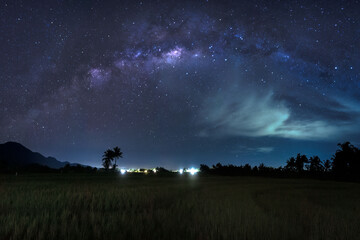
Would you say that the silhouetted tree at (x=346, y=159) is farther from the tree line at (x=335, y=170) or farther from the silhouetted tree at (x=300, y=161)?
the silhouetted tree at (x=300, y=161)

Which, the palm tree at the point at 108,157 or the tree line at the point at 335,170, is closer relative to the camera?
the tree line at the point at 335,170

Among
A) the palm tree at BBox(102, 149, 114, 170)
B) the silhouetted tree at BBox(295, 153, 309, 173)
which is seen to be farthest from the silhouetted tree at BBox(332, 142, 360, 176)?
the palm tree at BBox(102, 149, 114, 170)

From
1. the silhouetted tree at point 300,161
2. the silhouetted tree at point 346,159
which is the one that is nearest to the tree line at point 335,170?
the silhouetted tree at point 346,159

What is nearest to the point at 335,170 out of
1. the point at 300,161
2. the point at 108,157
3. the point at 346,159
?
the point at 346,159

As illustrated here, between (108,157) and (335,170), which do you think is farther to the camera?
(108,157)

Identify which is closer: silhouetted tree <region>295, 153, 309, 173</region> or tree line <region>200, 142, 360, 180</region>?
tree line <region>200, 142, 360, 180</region>

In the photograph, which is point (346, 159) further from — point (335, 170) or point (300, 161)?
point (300, 161)

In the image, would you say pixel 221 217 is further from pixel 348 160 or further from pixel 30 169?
pixel 348 160

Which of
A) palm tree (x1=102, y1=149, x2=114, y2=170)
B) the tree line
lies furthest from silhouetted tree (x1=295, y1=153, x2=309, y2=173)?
palm tree (x1=102, y1=149, x2=114, y2=170)

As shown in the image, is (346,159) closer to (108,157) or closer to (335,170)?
(335,170)

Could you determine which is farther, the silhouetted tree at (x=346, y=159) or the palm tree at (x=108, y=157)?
the palm tree at (x=108, y=157)

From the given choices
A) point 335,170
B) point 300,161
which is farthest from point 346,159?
point 300,161

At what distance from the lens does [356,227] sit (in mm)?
6984

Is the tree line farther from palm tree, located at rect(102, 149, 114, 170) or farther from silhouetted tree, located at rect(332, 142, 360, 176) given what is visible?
palm tree, located at rect(102, 149, 114, 170)
